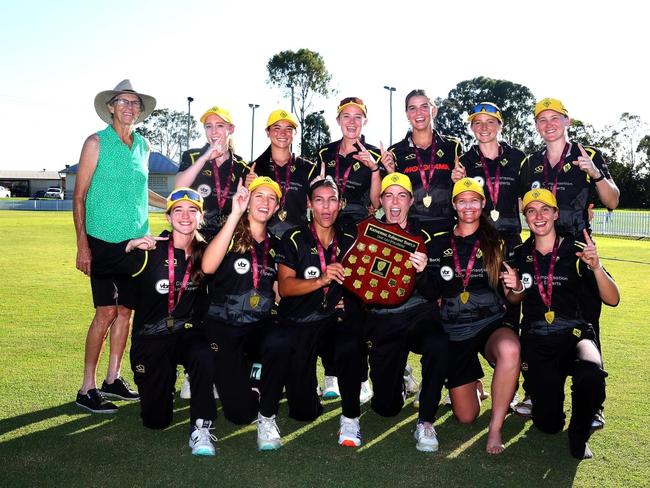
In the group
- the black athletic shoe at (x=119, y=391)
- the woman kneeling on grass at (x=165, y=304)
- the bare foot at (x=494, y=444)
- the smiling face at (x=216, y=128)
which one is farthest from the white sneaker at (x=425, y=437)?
the smiling face at (x=216, y=128)

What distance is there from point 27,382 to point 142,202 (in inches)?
73.5

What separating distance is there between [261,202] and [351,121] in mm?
1481

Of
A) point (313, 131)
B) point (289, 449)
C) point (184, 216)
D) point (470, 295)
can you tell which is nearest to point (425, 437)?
point (289, 449)

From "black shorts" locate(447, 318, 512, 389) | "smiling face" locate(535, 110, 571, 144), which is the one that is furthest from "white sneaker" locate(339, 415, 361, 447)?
"smiling face" locate(535, 110, 571, 144)

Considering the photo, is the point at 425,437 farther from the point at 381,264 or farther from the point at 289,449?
the point at 381,264

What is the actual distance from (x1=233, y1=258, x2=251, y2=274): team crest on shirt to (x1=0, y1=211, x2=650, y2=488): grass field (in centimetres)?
119

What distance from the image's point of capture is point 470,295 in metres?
5.18

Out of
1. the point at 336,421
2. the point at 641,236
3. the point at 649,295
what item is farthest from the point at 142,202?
the point at 641,236

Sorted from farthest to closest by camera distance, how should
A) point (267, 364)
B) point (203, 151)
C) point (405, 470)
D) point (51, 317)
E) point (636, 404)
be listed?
point (51, 317) → point (203, 151) → point (636, 404) → point (267, 364) → point (405, 470)

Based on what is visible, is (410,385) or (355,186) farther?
(355,186)

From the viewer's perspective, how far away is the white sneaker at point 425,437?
14.8 ft

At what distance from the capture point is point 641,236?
1105 inches

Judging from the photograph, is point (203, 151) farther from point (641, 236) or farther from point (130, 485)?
point (641, 236)

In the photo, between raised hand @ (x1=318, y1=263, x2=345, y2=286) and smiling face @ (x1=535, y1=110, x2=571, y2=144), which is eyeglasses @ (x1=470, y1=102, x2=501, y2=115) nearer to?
smiling face @ (x1=535, y1=110, x2=571, y2=144)
